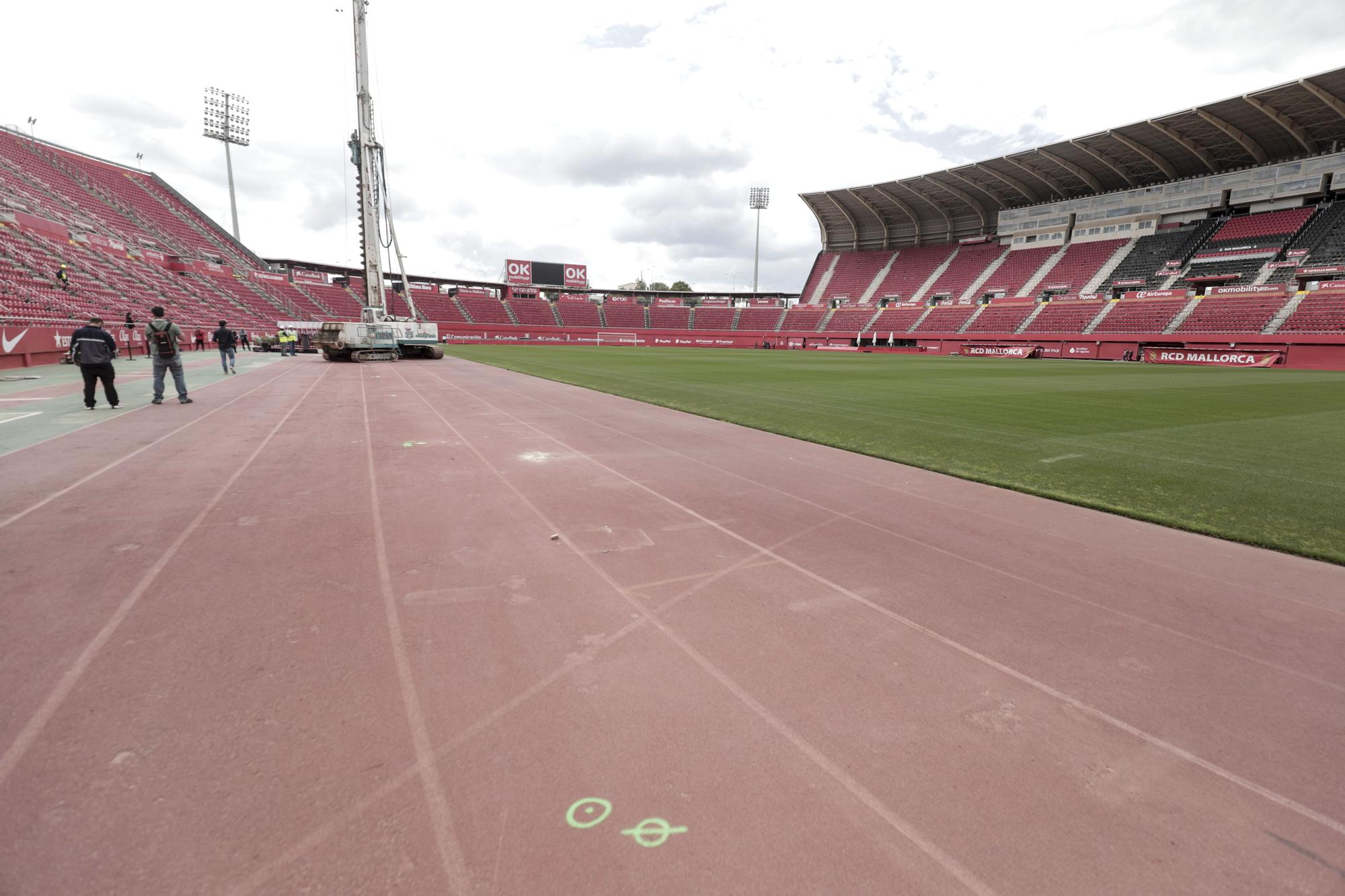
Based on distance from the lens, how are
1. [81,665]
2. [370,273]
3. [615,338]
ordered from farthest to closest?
1. [615,338]
2. [370,273]
3. [81,665]

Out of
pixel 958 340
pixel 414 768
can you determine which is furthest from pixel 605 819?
pixel 958 340

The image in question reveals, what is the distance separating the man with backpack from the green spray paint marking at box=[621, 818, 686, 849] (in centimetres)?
1246

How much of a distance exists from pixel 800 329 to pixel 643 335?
20.5 m

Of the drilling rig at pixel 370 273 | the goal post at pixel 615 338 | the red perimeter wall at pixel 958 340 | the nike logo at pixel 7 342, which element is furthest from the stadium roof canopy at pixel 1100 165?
the nike logo at pixel 7 342

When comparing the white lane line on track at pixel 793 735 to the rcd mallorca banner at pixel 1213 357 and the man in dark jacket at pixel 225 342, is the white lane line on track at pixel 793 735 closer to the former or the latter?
the man in dark jacket at pixel 225 342

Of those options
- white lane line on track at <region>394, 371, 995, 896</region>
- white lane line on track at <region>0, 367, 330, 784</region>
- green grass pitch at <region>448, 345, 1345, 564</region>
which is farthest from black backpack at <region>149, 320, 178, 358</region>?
white lane line on track at <region>394, 371, 995, 896</region>

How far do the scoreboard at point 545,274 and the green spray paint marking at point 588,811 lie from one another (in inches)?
3386

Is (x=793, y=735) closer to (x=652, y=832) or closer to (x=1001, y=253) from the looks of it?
(x=652, y=832)

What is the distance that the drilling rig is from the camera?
25578 mm

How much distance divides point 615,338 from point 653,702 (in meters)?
74.2

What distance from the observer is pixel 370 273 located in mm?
28875

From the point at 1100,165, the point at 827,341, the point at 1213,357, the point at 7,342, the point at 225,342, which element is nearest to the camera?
the point at 7,342

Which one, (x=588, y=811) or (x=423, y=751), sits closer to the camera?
(x=588, y=811)

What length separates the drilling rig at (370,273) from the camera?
2558 centimetres
